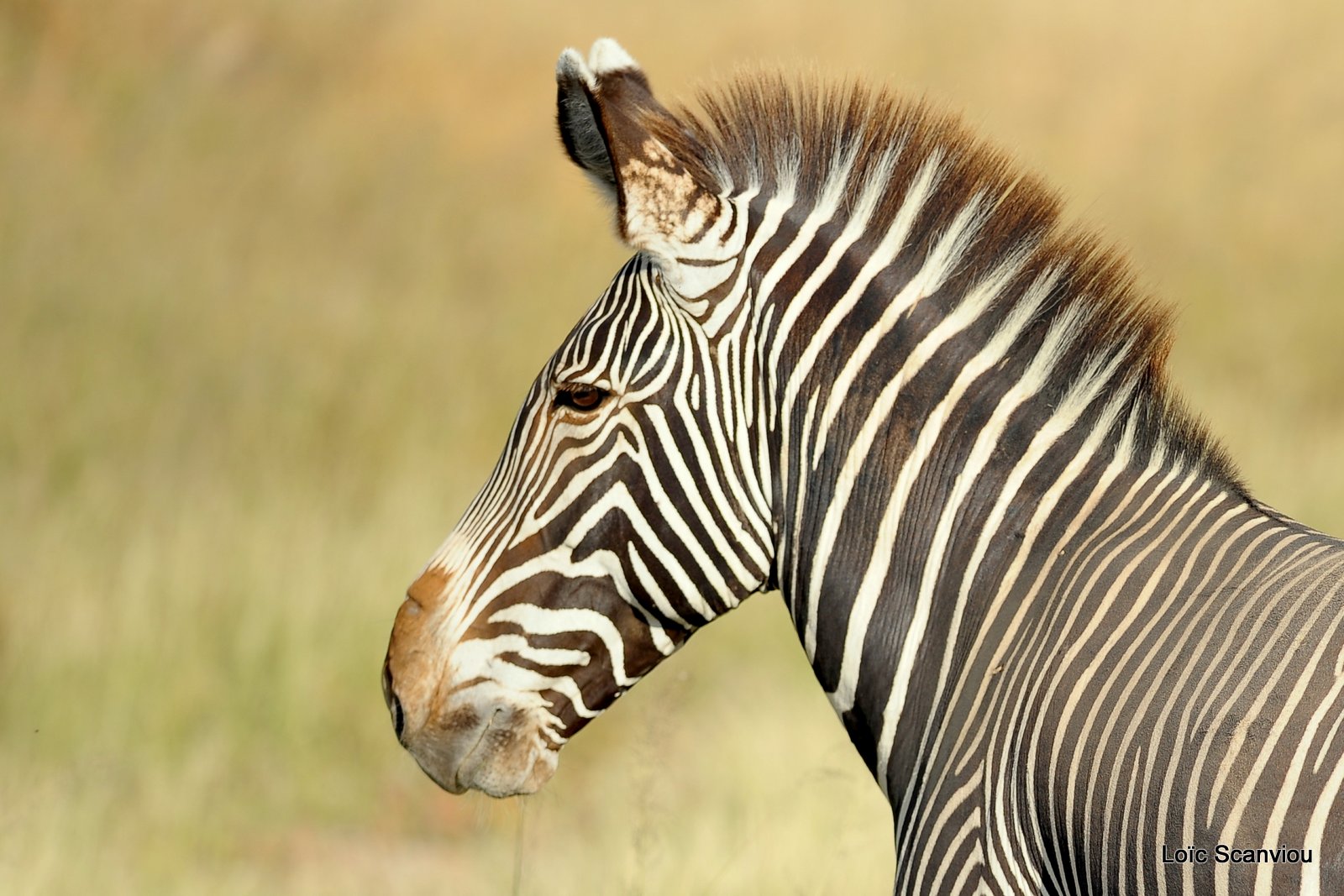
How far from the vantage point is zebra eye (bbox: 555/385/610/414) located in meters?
2.99

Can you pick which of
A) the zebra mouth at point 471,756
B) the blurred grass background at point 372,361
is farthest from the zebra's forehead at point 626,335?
the blurred grass background at point 372,361

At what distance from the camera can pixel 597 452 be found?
296 centimetres

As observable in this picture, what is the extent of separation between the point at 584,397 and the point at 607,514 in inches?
10.7

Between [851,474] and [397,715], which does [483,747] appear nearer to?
[397,715]

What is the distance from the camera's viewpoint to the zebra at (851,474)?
2.63 m

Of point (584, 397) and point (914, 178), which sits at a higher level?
point (914, 178)

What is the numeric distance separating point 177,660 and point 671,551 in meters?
6.55

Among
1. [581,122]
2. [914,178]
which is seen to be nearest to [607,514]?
[581,122]

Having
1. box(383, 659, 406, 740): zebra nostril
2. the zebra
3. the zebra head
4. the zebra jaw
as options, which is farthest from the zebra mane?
box(383, 659, 406, 740): zebra nostril

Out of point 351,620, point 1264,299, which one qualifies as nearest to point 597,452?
point 351,620

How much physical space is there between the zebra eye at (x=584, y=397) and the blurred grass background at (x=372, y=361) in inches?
44.7

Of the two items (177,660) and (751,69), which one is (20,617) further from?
(751,69)

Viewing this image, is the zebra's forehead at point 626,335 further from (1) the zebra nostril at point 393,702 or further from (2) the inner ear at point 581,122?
(1) the zebra nostril at point 393,702

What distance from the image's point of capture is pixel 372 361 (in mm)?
11555
